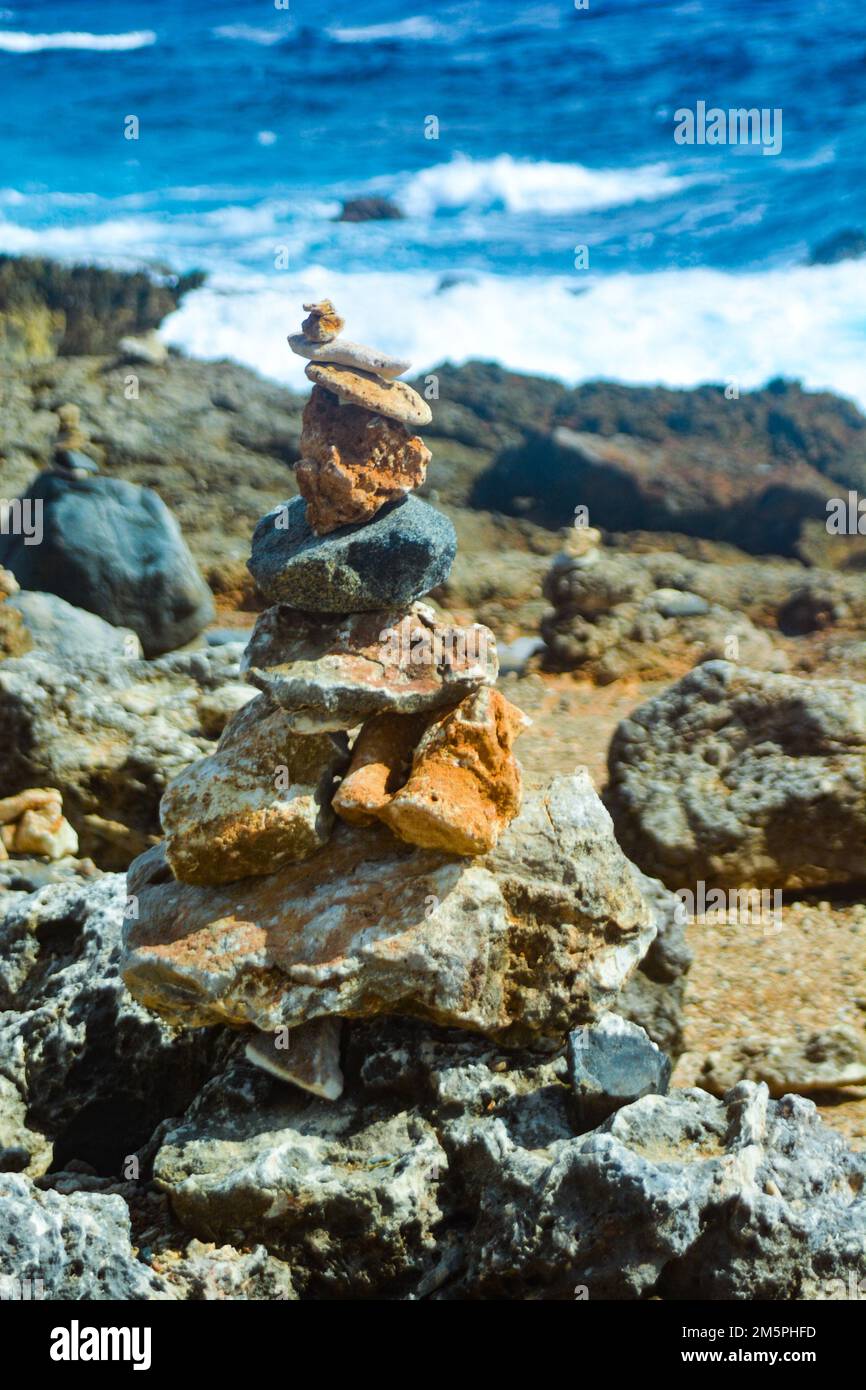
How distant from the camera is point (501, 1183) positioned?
15.0ft

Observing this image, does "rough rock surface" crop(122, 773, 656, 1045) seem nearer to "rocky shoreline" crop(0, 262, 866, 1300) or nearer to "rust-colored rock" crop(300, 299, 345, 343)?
"rocky shoreline" crop(0, 262, 866, 1300)

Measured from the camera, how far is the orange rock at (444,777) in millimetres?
4781

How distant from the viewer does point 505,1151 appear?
467 cm

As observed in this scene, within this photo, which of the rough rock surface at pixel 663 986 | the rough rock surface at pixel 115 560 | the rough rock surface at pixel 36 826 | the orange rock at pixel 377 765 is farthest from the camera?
the rough rock surface at pixel 115 560

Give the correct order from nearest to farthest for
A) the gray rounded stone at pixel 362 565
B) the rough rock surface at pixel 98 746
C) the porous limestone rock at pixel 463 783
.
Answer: the porous limestone rock at pixel 463 783, the gray rounded stone at pixel 362 565, the rough rock surface at pixel 98 746

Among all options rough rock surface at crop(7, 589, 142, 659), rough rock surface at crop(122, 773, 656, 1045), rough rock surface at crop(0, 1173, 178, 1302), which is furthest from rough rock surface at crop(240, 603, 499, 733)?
rough rock surface at crop(7, 589, 142, 659)

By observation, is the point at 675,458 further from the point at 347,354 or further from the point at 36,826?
the point at 347,354

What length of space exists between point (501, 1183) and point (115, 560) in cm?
956

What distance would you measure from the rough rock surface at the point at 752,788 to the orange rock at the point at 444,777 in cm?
317

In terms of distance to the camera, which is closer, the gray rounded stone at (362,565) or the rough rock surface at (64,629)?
the gray rounded stone at (362,565)

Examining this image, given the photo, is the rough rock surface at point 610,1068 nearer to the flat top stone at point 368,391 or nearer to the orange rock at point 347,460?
the orange rock at point 347,460

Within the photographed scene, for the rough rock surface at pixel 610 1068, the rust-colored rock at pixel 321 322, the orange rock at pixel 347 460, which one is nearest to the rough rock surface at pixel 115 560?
the orange rock at pixel 347 460

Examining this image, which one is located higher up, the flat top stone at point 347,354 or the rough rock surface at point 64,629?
the flat top stone at point 347,354

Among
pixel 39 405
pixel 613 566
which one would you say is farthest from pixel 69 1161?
pixel 39 405
